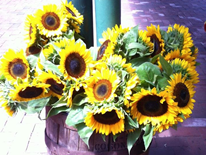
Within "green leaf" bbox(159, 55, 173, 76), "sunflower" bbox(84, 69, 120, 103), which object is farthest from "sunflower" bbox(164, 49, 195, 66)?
"sunflower" bbox(84, 69, 120, 103)

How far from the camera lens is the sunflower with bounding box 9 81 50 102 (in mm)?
1232

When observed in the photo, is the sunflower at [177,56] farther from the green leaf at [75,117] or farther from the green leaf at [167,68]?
the green leaf at [75,117]

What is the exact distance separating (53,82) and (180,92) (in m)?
0.55

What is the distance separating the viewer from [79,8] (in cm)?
182

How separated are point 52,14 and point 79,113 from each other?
58cm

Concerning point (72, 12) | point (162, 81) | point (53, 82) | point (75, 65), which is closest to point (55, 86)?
point (53, 82)

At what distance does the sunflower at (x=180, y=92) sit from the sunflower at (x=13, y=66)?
0.66 m

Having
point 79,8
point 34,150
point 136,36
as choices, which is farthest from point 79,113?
point 34,150

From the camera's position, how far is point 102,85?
47.4 inches

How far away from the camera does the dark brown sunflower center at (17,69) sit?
1337 millimetres

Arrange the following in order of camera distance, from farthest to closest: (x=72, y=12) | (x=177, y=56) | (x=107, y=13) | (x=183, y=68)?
(x=107, y=13), (x=72, y=12), (x=177, y=56), (x=183, y=68)

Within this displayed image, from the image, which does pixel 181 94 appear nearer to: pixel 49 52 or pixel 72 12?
pixel 49 52

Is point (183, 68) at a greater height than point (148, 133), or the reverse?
point (183, 68)

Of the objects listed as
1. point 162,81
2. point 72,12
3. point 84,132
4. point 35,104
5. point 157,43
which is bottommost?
point 84,132
